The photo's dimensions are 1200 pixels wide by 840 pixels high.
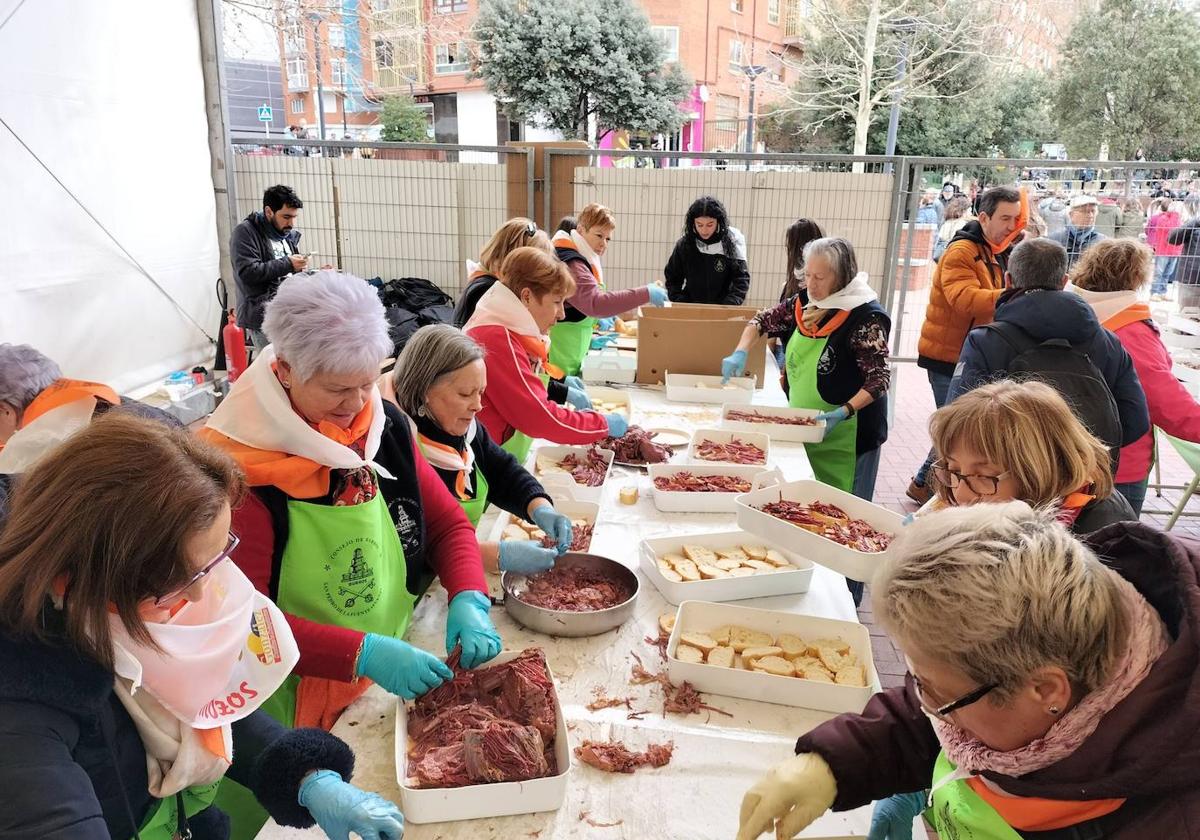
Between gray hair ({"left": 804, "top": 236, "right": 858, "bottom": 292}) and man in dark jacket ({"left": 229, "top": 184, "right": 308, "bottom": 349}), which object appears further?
man in dark jacket ({"left": 229, "top": 184, "right": 308, "bottom": 349})

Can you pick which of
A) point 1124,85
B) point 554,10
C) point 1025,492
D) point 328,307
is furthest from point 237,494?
point 1124,85

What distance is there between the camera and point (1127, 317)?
3.76 meters

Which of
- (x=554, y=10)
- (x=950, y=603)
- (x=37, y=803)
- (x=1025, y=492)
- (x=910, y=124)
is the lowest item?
(x=37, y=803)

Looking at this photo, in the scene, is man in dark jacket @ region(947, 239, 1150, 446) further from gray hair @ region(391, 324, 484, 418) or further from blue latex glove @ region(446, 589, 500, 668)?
blue latex glove @ region(446, 589, 500, 668)

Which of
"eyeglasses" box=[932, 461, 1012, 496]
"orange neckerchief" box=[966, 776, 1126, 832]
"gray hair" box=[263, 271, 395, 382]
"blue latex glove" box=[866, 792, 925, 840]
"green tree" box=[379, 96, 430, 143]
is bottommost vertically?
"blue latex glove" box=[866, 792, 925, 840]

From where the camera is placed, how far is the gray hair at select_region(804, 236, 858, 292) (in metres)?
4.06

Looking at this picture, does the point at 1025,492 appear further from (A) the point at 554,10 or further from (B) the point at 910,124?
(B) the point at 910,124

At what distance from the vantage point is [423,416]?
8.55 feet

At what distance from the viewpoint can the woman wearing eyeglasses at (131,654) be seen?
3.78 ft

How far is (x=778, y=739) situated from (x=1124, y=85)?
74.1 ft

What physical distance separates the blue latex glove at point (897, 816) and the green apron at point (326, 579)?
4.33 ft

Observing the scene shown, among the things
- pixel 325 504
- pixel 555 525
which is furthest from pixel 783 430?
pixel 325 504

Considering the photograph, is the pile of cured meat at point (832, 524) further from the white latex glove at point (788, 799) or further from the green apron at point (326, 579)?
the green apron at point (326, 579)

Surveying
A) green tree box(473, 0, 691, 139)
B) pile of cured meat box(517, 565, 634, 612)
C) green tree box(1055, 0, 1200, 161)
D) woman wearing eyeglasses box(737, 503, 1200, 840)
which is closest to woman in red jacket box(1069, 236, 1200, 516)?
pile of cured meat box(517, 565, 634, 612)
